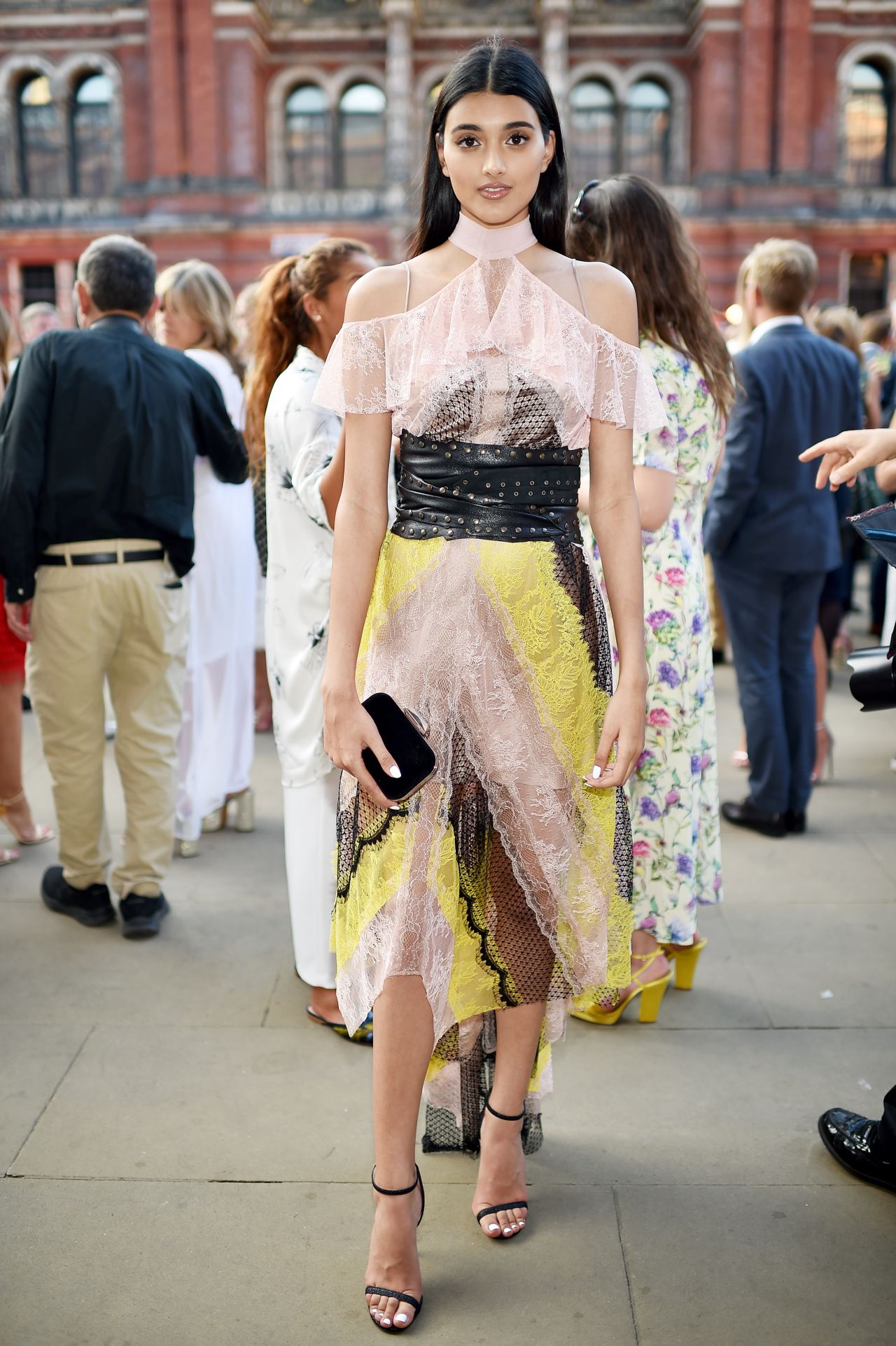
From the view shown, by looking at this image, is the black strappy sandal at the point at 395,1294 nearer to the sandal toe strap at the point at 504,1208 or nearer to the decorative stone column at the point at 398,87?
the sandal toe strap at the point at 504,1208

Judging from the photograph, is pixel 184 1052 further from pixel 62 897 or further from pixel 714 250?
pixel 714 250

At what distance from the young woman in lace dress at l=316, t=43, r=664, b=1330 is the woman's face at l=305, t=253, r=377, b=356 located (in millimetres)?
979

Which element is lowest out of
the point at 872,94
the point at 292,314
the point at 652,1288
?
the point at 652,1288

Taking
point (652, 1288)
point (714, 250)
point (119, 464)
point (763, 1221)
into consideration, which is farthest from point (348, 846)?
point (714, 250)

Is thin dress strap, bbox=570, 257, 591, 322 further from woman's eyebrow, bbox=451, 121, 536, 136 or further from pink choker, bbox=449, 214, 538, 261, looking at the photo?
woman's eyebrow, bbox=451, 121, 536, 136

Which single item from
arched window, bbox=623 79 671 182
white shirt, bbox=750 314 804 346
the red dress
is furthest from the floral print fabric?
arched window, bbox=623 79 671 182

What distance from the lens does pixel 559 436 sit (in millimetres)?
2084

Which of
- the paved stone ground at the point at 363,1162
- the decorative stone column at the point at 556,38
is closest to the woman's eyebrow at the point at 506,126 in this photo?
the paved stone ground at the point at 363,1162

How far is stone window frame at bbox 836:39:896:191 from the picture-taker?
28.3 metres

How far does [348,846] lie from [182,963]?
1.68 meters

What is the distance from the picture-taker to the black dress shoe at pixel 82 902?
3941mm

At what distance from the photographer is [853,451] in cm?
230

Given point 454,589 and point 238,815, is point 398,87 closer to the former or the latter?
point 238,815

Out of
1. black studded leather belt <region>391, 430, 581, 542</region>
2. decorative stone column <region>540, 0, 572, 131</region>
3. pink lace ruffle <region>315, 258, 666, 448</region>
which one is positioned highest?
decorative stone column <region>540, 0, 572, 131</region>
